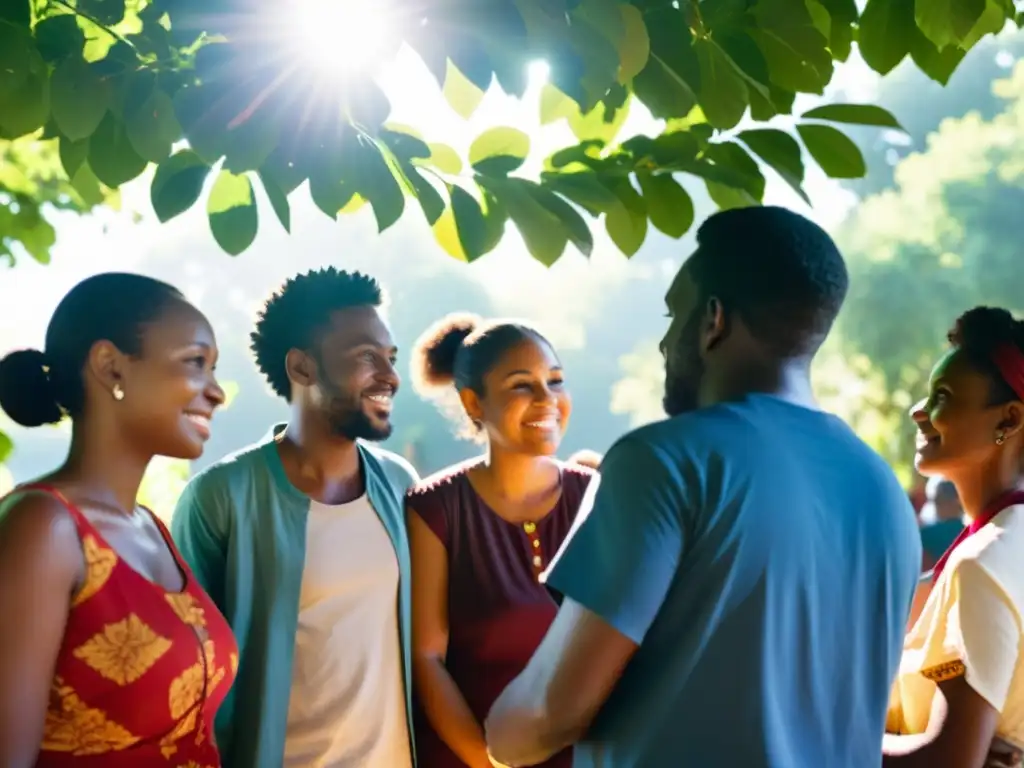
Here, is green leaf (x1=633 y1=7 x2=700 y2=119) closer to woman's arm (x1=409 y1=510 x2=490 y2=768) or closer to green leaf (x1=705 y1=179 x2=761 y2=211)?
green leaf (x1=705 y1=179 x2=761 y2=211)

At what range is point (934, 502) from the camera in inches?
289

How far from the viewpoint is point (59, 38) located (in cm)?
205

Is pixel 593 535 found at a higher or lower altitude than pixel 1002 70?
lower

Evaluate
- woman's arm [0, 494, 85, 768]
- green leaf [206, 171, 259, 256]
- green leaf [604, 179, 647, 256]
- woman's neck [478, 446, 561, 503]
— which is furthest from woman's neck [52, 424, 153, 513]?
green leaf [604, 179, 647, 256]

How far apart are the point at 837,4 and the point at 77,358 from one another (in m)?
1.73

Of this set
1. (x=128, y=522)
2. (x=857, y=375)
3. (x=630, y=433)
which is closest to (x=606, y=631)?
(x=630, y=433)

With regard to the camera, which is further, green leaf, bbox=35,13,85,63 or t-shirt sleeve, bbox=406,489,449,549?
t-shirt sleeve, bbox=406,489,449,549

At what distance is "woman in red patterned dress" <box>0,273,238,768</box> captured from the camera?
1.96 meters

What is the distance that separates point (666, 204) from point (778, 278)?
0.67 metres

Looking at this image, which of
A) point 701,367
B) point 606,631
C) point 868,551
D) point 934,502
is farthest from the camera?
point 934,502

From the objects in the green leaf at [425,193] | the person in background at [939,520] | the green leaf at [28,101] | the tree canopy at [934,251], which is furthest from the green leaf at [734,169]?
the tree canopy at [934,251]

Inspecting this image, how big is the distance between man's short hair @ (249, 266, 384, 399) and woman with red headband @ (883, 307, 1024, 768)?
→ 154 centimetres

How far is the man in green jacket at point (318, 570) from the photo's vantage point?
2762 millimetres

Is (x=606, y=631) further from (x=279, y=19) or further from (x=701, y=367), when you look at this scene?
(x=279, y=19)
